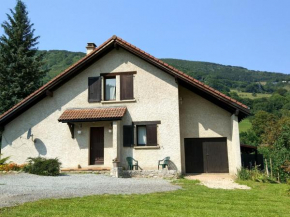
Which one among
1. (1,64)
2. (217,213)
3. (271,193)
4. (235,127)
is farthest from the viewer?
(1,64)

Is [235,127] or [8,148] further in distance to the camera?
[8,148]

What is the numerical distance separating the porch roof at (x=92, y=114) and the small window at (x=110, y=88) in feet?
2.71

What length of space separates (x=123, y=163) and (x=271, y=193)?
812 centimetres

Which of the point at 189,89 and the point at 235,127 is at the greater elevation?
the point at 189,89

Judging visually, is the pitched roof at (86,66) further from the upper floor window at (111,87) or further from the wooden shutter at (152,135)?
the wooden shutter at (152,135)

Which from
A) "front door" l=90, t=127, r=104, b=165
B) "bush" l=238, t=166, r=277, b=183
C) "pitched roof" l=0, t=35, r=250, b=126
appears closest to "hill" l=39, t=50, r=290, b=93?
"pitched roof" l=0, t=35, r=250, b=126

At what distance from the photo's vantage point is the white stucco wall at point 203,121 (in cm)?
1595

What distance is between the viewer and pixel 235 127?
49.4ft

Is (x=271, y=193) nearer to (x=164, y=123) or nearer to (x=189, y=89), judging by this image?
(x=164, y=123)

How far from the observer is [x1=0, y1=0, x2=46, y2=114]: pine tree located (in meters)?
22.9

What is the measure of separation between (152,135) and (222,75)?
154 meters

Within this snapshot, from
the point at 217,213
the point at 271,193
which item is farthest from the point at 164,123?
the point at 217,213

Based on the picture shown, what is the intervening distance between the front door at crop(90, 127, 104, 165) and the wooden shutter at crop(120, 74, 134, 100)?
7.95 ft

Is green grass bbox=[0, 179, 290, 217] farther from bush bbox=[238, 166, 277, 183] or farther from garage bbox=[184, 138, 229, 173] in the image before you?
garage bbox=[184, 138, 229, 173]
